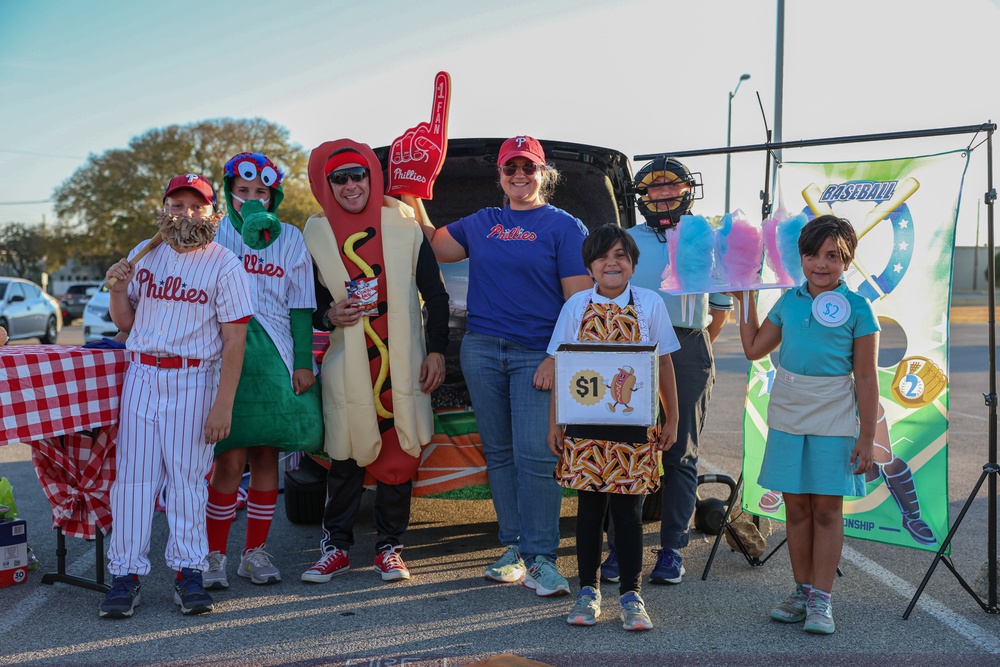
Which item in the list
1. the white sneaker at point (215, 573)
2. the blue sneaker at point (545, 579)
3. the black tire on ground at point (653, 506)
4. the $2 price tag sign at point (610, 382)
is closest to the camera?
the $2 price tag sign at point (610, 382)

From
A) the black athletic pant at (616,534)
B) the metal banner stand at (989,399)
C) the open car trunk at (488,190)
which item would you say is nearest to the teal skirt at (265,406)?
the open car trunk at (488,190)

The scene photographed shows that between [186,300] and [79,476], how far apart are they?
104cm

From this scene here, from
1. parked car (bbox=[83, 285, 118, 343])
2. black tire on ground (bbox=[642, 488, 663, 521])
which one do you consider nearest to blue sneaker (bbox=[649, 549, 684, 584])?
black tire on ground (bbox=[642, 488, 663, 521])

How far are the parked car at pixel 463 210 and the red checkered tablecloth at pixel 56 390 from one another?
1138mm

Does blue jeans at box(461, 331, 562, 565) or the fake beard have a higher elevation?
the fake beard

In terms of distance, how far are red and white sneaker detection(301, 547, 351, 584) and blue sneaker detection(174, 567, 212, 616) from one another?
0.51 metres

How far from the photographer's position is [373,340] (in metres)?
4.39

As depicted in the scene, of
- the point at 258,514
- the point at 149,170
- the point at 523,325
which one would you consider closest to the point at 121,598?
the point at 258,514

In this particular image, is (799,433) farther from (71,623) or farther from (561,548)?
(71,623)

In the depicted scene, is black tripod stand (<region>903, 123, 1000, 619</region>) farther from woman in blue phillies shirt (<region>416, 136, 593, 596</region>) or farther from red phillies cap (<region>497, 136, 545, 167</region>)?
red phillies cap (<region>497, 136, 545, 167</region>)

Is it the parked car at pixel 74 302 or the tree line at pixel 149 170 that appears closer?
the parked car at pixel 74 302

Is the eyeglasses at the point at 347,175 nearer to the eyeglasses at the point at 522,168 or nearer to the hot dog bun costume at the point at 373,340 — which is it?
the hot dog bun costume at the point at 373,340

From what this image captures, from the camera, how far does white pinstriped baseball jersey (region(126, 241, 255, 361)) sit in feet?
12.7

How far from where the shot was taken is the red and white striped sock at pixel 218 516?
170 inches
